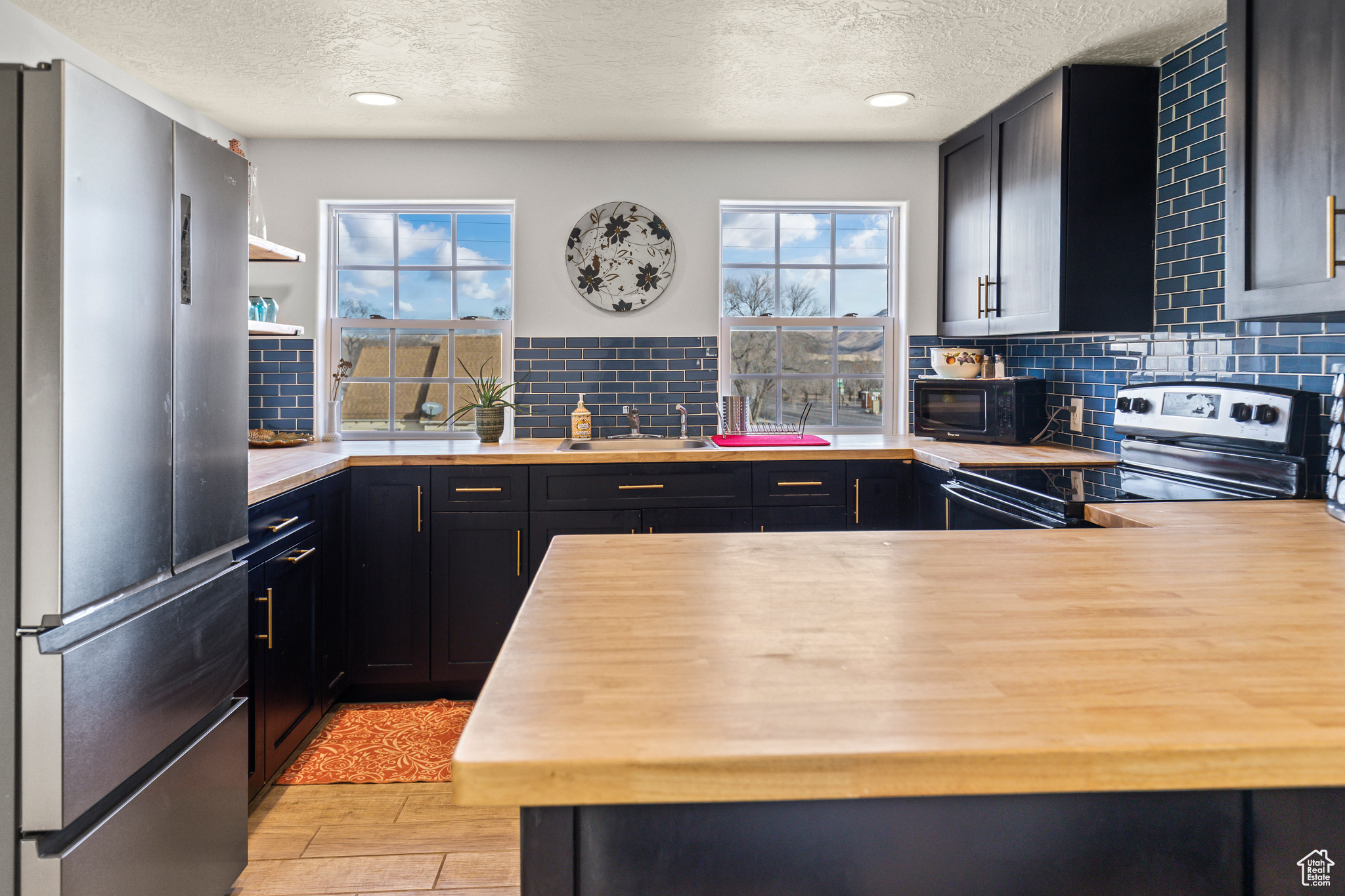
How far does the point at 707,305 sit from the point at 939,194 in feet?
4.02

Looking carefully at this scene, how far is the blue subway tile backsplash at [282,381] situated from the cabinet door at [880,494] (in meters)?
2.48

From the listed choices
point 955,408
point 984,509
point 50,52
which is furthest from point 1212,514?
point 50,52

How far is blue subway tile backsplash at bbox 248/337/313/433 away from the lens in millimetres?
3838

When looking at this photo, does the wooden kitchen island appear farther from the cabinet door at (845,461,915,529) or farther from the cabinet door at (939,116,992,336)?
the cabinet door at (939,116,992,336)

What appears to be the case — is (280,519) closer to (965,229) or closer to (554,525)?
(554,525)

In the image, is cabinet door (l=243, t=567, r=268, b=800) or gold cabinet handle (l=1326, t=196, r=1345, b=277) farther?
cabinet door (l=243, t=567, r=268, b=800)

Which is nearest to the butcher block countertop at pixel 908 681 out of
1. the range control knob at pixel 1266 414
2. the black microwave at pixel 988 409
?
the range control knob at pixel 1266 414

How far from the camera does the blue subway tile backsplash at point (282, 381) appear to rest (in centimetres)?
384

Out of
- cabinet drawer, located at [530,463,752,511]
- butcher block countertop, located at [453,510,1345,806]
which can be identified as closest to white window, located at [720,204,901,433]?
cabinet drawer, located at [530,463,752,511]

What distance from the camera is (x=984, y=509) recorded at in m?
2.55

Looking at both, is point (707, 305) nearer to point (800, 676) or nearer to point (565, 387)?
point (565, 387)

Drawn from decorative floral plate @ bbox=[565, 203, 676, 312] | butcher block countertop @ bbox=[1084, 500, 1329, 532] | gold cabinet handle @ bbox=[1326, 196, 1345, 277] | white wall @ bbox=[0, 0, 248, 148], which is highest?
white wall @ bbox=[0, 0, 248, 148]

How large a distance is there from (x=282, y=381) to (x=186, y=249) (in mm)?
2327

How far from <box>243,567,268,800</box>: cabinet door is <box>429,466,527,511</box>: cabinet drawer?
929mm
